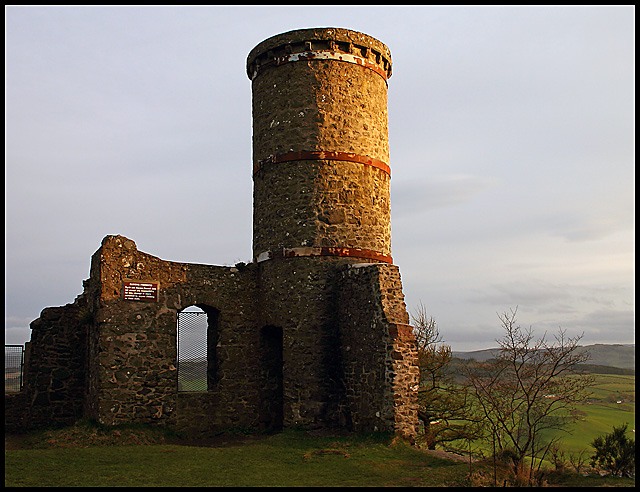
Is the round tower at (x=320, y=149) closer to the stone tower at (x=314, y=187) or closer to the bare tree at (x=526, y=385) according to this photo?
the stone tower at (x=314, y=187)

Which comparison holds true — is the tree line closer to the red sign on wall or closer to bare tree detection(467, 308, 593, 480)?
bare tree detection(467, 308, 593, 480)

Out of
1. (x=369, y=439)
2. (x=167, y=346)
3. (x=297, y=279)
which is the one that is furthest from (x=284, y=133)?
(x=369, y=439)

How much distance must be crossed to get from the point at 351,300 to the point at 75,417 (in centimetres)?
760

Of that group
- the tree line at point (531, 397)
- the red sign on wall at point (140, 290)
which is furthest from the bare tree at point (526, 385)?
the red sign on wall at point (140, 290)

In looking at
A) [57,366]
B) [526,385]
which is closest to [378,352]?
[526,385]

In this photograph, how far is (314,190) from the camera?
595 inches

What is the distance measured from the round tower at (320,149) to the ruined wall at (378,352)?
Result: 4.76ft

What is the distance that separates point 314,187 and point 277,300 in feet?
9.94

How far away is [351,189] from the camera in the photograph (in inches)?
604

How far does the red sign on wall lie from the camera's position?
14.3 meters

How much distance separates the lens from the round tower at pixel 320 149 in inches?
595

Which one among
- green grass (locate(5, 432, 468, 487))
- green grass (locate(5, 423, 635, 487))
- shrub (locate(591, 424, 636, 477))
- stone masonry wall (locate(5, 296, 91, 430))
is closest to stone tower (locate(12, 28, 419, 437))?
stone masonry wall (locate(5, 296, 91, 430))

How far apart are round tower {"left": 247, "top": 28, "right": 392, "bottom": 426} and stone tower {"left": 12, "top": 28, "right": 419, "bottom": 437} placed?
3 cm

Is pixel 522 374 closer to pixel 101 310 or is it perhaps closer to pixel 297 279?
pixel 297 279
